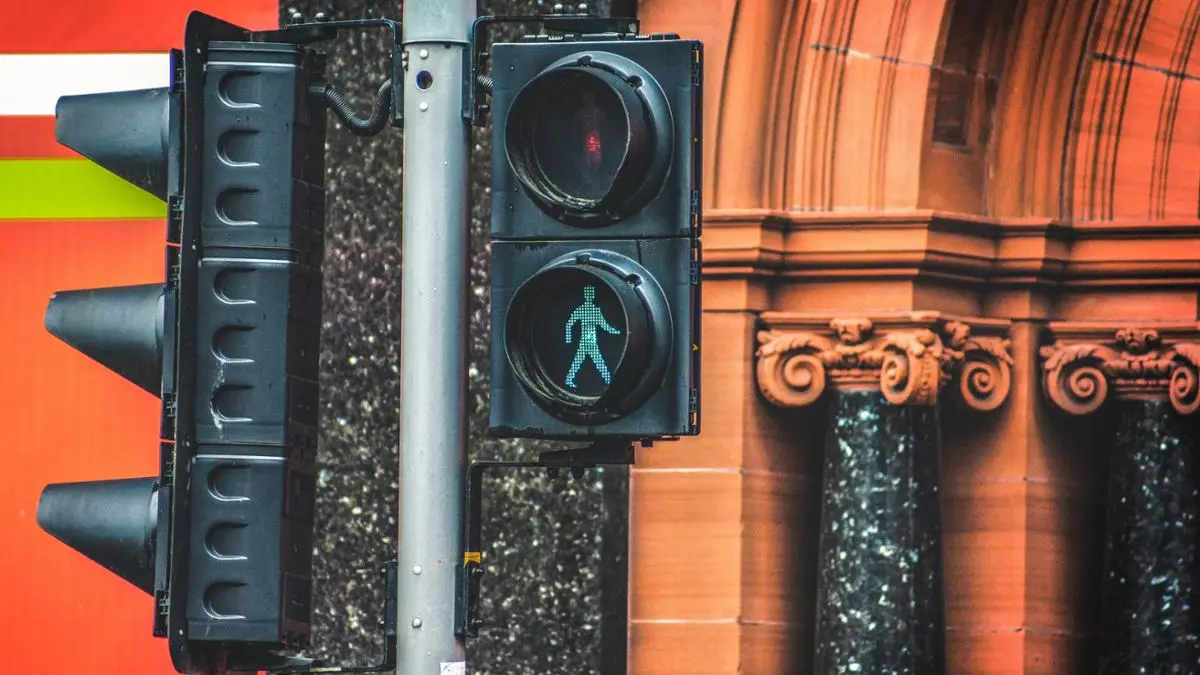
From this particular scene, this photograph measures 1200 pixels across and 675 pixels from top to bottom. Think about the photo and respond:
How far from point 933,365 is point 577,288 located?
285 centimetres

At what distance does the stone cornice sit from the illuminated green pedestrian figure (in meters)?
2.75

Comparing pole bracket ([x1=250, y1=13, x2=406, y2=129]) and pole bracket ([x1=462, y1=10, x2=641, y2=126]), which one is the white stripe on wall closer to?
pole bracket ([x1=250, y1=13, x2=406, y2=129])

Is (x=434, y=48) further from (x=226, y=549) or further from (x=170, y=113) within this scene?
(x=226, y=549)

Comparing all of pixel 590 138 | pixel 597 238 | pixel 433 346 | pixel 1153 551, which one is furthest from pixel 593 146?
pixel 1153 551

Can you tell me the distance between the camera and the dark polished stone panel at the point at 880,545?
24.3 ft

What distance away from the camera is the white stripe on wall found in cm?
805

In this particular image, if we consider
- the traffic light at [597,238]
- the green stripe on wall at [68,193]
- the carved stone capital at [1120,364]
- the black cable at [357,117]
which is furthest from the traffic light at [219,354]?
the carved stone capital at [1120,364]

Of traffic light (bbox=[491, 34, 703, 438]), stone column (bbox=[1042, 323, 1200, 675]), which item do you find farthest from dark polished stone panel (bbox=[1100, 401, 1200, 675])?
traffic light (bbox=[491, 34, 703, 438])

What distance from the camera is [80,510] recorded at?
5.32 m

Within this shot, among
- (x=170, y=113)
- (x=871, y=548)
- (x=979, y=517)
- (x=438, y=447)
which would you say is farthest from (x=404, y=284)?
(x=979, y=517)

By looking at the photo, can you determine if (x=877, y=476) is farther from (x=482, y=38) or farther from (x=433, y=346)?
(x=433, y=346)

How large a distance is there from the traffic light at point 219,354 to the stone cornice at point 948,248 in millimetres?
2540

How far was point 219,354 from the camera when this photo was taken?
5270mm

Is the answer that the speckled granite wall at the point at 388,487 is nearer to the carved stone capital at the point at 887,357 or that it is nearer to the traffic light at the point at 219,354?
the carved stone capital at the point at 887,357
